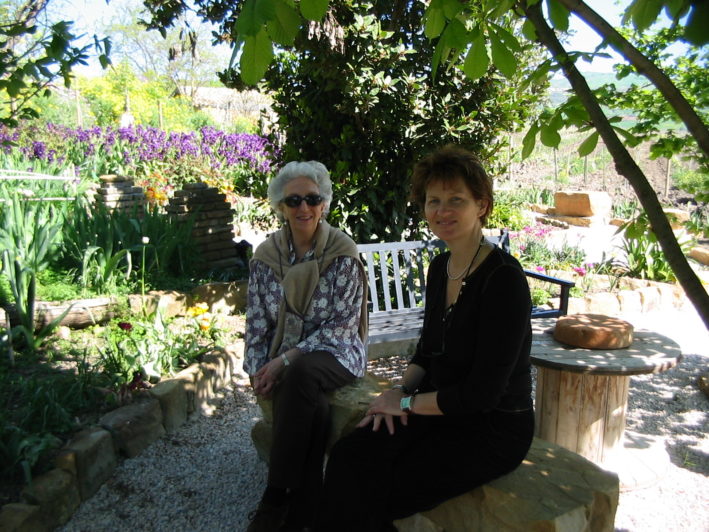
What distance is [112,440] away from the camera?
9.07 ft

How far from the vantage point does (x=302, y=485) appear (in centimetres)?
229

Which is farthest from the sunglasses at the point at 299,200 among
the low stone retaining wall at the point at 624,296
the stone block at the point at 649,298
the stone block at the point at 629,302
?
the stone block at the point at 649,298

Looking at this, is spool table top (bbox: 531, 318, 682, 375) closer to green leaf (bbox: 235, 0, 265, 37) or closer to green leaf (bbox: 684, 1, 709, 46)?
green leaf (bbox: 684, 1, 709, 46)

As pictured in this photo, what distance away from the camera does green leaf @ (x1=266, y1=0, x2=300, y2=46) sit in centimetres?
92

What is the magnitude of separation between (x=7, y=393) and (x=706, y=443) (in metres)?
3.99

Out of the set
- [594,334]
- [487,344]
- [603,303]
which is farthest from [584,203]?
[487,344]

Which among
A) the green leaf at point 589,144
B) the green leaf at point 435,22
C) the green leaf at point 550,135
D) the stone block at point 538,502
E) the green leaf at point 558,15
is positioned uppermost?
the green leaf at point 558,15

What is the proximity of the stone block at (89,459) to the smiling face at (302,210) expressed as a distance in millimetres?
1369

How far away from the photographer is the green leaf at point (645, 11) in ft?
3.39

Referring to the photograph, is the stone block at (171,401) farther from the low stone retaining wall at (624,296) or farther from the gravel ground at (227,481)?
the low stone retaining wall at (624,296)

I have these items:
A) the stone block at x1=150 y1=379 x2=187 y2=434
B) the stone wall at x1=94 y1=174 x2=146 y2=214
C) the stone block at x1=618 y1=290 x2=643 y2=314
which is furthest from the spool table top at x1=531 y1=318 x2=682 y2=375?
the stone wall at x1=94 y1=174 x2=146 y2=214

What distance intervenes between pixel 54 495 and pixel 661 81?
261cm

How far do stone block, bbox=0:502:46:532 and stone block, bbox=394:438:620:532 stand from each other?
1447mm

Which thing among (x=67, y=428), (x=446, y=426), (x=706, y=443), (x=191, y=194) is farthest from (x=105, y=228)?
(x=706, y=443)
